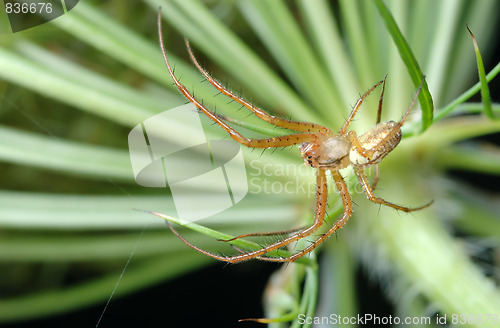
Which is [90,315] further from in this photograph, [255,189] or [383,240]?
[383,240]

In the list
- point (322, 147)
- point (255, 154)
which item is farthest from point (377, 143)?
point (255, 154)

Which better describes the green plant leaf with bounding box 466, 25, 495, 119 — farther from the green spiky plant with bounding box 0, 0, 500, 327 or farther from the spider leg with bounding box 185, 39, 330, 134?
the spider leg with bounding box 185, 39, 330, 134

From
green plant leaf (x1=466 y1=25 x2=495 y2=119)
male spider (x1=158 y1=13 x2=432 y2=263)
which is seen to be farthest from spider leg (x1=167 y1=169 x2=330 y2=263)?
green plant leaf (x1=466 y1=25 x2=495 y2=119)

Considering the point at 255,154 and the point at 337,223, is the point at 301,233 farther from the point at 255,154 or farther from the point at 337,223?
the point at 255,154

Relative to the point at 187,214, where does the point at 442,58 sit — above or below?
above

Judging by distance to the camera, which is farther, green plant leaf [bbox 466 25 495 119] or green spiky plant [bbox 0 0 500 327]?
green spiky plant [bbox 0 0 500 327]

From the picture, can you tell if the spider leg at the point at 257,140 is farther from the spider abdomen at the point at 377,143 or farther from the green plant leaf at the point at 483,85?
the green plant leaf at the point at 483,85

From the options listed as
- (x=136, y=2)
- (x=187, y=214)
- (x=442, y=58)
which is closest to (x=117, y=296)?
(x=187, y=214)
